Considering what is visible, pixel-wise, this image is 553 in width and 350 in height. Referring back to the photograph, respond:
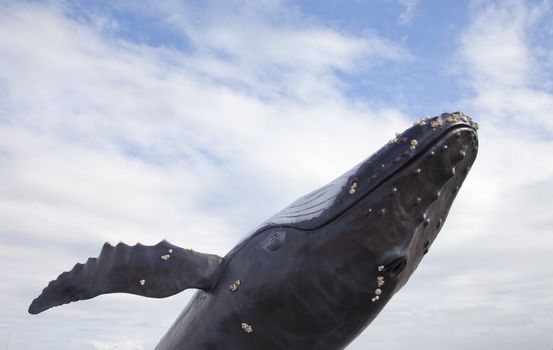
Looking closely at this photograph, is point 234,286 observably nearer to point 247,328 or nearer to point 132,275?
point 247,328

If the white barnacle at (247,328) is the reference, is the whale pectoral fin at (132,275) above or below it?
above

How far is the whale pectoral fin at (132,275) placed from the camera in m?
5.61

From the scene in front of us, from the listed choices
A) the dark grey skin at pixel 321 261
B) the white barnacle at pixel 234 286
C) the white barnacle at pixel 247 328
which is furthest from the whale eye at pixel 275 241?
the white barnacle at pixel 247 328

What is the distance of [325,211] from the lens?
5.29m

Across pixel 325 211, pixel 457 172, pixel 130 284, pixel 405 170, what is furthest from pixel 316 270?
pixel 130 284

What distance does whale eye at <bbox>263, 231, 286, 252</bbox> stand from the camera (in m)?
5.54

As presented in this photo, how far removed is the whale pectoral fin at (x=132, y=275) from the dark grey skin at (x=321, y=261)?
11 millimetres

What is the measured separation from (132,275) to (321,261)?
2.02 metres

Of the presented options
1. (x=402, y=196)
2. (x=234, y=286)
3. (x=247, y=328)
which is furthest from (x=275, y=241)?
(x=402, y=196)

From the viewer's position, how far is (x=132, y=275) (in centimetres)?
561

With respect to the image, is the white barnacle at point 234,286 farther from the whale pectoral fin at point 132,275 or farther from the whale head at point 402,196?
the whale head at point 402,196

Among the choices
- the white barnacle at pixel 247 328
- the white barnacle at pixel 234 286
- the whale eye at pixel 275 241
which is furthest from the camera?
the white barnacle at pixel 234 286

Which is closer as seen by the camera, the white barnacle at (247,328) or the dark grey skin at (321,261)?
the dark grey skin at (321,261)

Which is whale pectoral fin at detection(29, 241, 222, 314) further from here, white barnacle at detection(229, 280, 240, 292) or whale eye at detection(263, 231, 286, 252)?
whale eye at detection(263, 231, 286, 252)
